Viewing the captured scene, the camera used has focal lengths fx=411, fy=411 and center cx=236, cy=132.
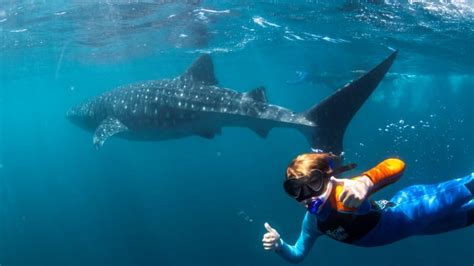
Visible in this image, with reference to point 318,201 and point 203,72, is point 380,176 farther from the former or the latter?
point 203,72

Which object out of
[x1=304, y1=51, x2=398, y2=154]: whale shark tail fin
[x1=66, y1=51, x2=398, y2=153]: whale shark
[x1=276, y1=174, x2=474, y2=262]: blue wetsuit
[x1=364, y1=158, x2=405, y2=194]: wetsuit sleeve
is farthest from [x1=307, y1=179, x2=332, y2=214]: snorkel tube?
[x1=304, y1=51, x2=398, y2=154]: whale shark tail fin

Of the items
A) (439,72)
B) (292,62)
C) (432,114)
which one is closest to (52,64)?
(292,62)

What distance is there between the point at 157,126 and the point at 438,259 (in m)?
14.4

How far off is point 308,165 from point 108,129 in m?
10.5

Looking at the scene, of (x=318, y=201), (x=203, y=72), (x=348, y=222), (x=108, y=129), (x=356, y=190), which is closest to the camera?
(x=356, y=190)

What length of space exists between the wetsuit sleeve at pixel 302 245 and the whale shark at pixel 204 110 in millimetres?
2657

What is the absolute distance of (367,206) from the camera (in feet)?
13.5

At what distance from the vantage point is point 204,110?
1098 centimetres

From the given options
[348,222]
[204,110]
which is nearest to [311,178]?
[348,222]

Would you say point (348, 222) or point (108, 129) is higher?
point (348, 222)

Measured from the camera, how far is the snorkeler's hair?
3.67 metres

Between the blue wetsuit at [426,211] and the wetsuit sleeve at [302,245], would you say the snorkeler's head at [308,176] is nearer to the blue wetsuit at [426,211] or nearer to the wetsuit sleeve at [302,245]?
the blue wetsuit at [426,211]

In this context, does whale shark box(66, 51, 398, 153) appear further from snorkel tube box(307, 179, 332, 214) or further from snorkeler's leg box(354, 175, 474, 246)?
snorkel tube box(307, 179, 332, 214)

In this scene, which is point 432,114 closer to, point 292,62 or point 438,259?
point 292,62
